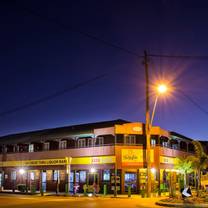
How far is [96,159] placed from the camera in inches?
1658

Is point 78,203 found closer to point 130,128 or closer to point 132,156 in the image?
point 132,156

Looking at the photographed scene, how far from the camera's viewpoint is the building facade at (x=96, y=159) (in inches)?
1601

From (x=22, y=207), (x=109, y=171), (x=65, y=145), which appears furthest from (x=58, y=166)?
(x=22, y=207)

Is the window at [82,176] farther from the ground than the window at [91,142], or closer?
closer

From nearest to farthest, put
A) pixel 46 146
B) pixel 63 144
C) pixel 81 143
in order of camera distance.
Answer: pixel 81 143
pixel 63 144
pixel 46 146

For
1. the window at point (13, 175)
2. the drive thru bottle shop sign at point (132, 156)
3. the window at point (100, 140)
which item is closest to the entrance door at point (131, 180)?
the drive thru bottle shop sign at point (132, 156)

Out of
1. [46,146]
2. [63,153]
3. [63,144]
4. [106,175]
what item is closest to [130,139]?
[106,175]

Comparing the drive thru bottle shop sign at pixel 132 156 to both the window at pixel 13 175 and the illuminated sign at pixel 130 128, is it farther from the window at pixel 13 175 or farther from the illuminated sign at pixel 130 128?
the window at pixel 13 175

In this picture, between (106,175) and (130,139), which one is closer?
(130,139)

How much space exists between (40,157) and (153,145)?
1379 centimetres

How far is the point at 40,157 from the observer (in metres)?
48.0

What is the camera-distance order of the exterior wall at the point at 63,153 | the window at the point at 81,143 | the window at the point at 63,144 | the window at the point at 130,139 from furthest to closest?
the window at the point at 63,144 < the window at the point at 81,143 < the exterior wall at the point at 63,153 < the window at the point at 130,139

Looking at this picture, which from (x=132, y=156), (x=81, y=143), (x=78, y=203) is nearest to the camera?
(x=78, y=203)

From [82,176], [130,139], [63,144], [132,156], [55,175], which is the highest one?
[63,144]
